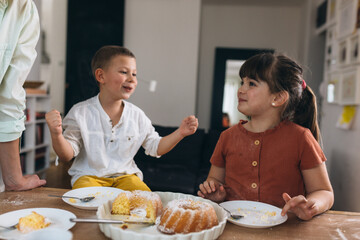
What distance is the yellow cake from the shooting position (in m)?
0.73

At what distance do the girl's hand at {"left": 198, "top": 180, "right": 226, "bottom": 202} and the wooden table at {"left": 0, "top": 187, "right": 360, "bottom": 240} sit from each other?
236 millimetres

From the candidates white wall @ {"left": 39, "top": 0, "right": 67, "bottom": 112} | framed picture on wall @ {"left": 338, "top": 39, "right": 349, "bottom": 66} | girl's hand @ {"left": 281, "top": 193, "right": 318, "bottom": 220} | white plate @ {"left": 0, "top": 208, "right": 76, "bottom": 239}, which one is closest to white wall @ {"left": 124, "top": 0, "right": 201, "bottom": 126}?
white wall @ {"left": 39, "top": 0, "right": 67, "bottom": 112}

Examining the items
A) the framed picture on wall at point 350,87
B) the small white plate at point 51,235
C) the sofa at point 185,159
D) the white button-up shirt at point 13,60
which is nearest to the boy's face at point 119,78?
the white button-up shirt at point 13,60

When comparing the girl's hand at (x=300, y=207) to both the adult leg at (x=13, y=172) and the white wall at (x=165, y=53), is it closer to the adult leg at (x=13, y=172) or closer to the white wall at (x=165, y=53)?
the adult leg at (x=13, y=172)

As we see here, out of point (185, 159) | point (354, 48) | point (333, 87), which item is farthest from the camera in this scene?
point (185, 159)

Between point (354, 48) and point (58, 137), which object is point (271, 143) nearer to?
point (58, 137)

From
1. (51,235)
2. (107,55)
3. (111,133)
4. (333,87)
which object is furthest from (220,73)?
(51,235)

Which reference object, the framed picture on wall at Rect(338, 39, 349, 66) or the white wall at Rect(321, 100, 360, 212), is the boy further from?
the framed picture on wall at Rect(338, 39, 349, 66)

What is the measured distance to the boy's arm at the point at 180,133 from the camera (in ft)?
4.46

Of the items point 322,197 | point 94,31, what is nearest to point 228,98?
point 94,31

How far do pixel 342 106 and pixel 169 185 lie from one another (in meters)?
1.79

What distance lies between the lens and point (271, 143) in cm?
128

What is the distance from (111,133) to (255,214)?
881 millimetres

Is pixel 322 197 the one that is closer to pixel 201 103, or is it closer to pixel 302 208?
pixel 302 208
